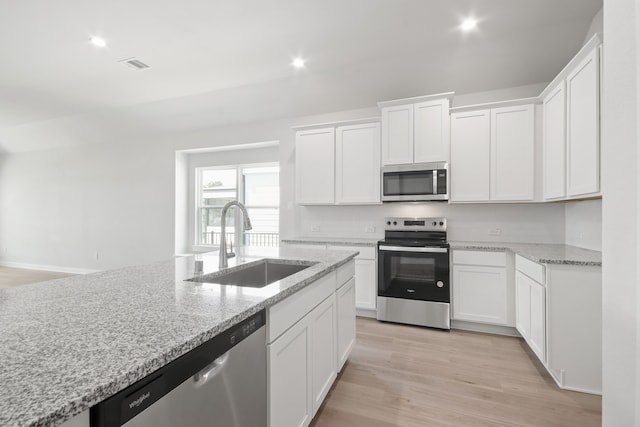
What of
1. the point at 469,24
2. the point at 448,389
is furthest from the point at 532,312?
the point at 469,24

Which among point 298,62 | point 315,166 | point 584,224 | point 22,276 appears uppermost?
point 298,62

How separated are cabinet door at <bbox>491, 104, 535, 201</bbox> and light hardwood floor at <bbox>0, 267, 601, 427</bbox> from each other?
60.4 inches

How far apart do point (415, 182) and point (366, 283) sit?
130 cm

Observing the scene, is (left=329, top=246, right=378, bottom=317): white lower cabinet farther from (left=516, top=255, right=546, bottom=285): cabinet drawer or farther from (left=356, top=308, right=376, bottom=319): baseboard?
Answer: (left=516, top=255, right=546, bottom=285): cabinet drawer

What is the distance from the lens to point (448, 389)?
2.12 meters

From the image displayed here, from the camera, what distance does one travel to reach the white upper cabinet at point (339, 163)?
366cm

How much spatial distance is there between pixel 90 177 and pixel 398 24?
6569 millimetres

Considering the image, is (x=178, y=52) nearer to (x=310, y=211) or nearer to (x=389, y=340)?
(x=310, y=211)

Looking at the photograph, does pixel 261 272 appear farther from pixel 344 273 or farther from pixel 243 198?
pixel 243 198

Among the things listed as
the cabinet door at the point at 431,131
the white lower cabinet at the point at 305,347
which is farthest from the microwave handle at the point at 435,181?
the white lower cabinet at the point at 305,347

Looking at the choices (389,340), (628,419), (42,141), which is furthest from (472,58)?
(42,141)

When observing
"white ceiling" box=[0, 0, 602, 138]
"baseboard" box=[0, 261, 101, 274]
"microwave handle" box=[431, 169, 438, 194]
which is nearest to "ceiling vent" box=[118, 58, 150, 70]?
"white ceiling" box=[0, 0, 602, 138]

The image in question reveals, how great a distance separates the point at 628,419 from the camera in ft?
2.86

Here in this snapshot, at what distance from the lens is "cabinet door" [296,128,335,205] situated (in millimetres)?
3844
